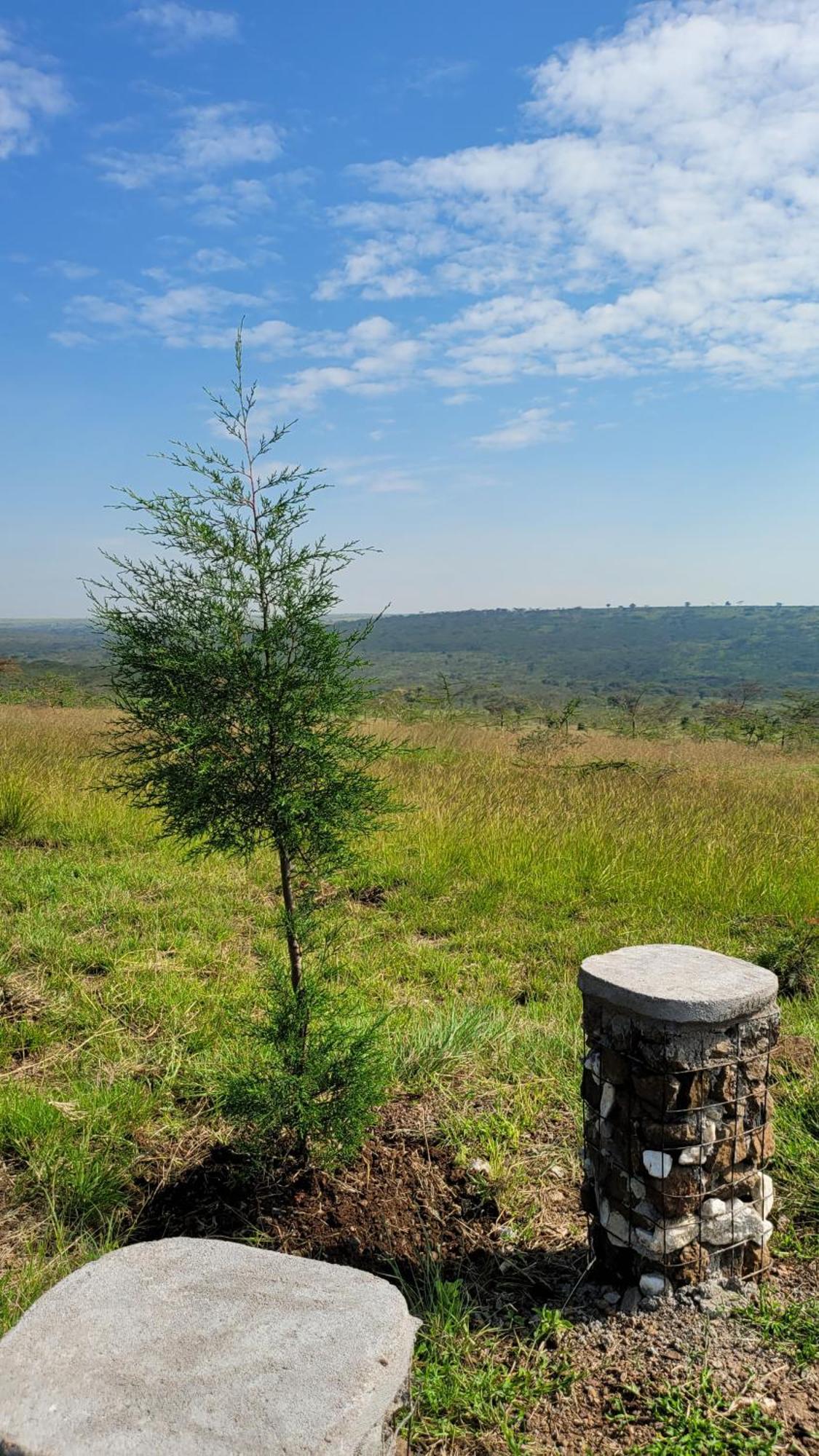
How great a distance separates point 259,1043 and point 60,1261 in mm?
1398

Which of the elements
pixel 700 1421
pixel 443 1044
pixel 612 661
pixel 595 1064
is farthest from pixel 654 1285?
pixel 612 661

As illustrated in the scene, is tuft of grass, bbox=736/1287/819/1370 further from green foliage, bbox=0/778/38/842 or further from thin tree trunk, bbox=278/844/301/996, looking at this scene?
green foliage, bbox=0/778/38/842

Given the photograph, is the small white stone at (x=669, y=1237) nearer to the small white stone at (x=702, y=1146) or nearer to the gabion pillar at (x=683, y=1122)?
the gabion pillar at (x=683, y=1122)

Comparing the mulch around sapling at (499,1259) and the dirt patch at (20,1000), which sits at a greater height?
the dirt patch at (20,1000)

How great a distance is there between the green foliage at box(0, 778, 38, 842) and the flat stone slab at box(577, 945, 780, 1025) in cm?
676

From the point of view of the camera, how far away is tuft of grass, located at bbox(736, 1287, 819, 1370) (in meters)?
2.21

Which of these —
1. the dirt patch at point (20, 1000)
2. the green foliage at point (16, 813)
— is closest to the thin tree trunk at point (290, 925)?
the dirt patch at point (20, 1000)

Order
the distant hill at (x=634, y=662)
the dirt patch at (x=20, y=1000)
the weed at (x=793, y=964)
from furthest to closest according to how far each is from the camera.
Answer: the distant hill at (x=634, y=662) → the weed at (x=793, y=964) → the dirt patch at (x=20, y=1000)

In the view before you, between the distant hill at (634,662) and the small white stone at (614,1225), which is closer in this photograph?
the small white stone at (614,1225)

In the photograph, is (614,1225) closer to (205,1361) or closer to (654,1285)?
(654,1285)

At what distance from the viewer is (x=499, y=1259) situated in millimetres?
2781

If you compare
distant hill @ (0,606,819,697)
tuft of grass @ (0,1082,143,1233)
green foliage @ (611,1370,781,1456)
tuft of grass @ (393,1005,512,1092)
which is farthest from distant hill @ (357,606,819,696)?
green foliage @ (611,1370,781,1456)

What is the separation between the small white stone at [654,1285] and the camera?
7.91ft

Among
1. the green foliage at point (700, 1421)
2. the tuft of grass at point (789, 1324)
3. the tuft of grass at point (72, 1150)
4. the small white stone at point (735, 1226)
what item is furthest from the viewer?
the tuft of grass at point (72, 1150)
